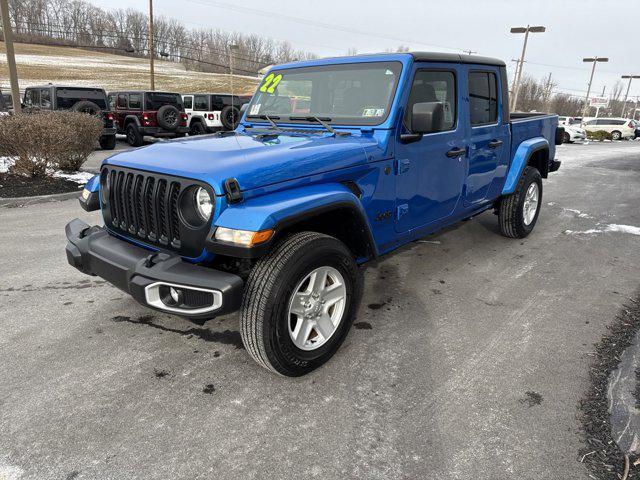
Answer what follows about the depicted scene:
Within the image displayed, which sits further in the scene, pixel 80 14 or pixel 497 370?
pixel 80 14

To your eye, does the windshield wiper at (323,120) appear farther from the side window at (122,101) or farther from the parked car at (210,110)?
the side window at (122,101)

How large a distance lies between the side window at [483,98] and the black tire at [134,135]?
13.5 m

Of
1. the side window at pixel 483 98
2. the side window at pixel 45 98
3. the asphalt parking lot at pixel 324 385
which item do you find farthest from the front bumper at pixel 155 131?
the side window at pixel 483 98

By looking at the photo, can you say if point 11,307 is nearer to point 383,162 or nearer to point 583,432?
point 383,162

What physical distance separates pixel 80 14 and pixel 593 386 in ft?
331

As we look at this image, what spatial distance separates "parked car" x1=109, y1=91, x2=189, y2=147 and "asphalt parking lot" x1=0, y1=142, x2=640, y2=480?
1165 centimetres

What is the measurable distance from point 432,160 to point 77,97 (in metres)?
13.3

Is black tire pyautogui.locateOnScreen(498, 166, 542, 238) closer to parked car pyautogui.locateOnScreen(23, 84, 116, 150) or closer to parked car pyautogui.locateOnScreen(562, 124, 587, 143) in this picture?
parked car pyautogui.locateOnScreen(23, 84, 116, 150)

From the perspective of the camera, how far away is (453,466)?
2.12 m

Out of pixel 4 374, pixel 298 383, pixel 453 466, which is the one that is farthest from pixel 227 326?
A: pixel 453 466

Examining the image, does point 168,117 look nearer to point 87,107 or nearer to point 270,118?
point 87,107

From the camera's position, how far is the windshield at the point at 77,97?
13273mm

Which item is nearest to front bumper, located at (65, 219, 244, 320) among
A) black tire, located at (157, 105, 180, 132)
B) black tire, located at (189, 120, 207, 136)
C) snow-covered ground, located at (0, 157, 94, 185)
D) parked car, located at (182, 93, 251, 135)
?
snow-covered ground, located at (0, 157, 94, 185)

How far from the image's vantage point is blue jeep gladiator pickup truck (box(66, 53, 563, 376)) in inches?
96.3
